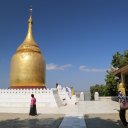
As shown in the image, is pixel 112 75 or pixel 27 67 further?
pixel 112 75

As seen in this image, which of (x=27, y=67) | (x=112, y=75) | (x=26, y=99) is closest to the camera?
(x=26, y=99)

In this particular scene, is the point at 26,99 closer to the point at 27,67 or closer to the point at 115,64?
the point at 27,67

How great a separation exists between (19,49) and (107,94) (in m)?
13.2

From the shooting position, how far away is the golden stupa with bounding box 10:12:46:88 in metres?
25.0

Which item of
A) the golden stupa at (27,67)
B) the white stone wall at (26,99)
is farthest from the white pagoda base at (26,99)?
the golden stupa at (27,67)

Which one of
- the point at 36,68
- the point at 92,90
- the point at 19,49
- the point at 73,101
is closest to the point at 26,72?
the point at 36,68

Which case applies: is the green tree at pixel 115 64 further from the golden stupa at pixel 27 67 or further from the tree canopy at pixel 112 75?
the golden stupa at pixel 27 67

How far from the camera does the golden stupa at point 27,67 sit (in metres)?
25.0

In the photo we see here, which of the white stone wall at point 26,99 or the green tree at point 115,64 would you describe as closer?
the white stone wall at point 26,99

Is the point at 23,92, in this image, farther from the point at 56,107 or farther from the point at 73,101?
the point at 73,101

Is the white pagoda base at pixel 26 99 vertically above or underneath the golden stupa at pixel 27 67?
underneath

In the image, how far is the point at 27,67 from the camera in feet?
83.1

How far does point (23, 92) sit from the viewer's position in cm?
2138

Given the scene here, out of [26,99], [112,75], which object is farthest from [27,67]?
[112,75]
